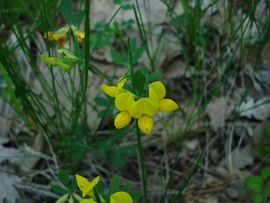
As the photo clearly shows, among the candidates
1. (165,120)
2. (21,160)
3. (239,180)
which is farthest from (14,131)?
(239,180)

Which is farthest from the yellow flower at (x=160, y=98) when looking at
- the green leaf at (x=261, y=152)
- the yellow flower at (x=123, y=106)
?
the green leaf at (x=261, y=152)

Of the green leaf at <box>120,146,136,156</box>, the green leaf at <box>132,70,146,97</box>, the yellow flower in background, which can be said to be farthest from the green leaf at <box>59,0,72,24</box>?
the green leaf at <box>120,146,136,156</box>

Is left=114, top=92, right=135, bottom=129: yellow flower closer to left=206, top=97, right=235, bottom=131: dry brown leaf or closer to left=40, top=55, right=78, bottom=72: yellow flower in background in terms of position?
left=40, top=55, right=78, bottom=72: yellow flower in background

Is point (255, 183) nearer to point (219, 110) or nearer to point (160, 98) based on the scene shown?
point (219, 110)

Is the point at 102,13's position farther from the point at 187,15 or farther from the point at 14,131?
the point at 14,131

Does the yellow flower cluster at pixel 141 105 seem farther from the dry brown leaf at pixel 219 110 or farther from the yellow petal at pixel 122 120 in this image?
the dry brown leaf at pixel 219 110

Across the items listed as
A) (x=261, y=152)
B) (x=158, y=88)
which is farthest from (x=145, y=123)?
(x=261, y=152)
